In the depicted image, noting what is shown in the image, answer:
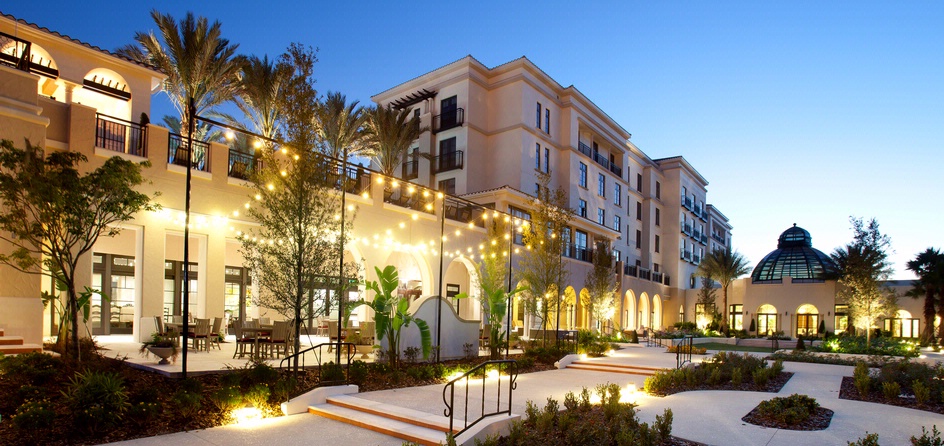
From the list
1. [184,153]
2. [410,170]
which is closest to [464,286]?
[410,170]

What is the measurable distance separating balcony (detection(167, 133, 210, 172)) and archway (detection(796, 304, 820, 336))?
45446 mm

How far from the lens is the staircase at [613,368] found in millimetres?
18172

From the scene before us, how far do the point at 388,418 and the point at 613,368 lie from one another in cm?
1059

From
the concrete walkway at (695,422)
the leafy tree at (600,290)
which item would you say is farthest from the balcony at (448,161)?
the concrete walkway at (695,422)

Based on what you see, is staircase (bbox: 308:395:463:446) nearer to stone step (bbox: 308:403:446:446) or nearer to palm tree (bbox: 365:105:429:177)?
stone step (bbox: 308:403:446:446)

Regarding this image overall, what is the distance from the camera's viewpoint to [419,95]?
129 ft

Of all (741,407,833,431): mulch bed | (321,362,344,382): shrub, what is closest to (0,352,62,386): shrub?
(321,362,344,382): shrub

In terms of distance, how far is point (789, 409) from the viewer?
10.3 metres

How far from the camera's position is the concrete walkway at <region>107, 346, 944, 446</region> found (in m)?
8.98

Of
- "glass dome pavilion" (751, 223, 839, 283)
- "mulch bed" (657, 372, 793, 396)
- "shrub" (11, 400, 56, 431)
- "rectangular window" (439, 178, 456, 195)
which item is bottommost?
"mulch bed" (657, 372, 793, 396)

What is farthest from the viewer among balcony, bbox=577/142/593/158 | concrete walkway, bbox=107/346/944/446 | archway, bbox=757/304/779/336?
archway, bbox=757/304/779/336

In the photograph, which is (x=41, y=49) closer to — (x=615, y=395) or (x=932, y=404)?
(x=615, y=395)

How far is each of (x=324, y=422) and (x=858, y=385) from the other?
1162 cm

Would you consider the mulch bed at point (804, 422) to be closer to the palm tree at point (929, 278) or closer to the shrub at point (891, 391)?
the shrub at point (891, 391)
